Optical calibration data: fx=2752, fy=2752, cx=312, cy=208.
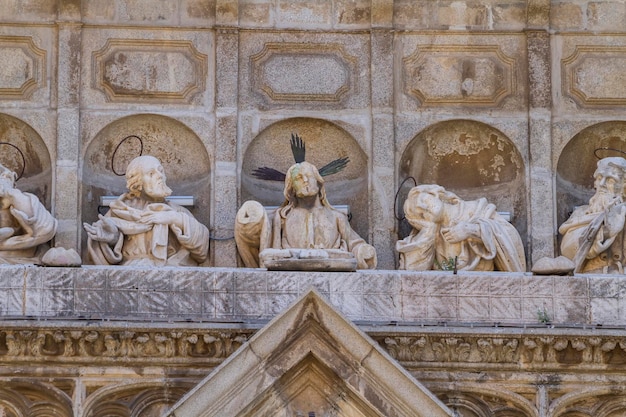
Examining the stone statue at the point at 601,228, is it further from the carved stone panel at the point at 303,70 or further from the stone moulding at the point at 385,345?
the carved stone panel at the point at 303,70

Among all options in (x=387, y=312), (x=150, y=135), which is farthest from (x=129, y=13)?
(x=387, y=312)

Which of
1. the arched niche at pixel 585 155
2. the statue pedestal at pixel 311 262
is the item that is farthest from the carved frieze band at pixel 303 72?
the statue pedestal at pixel 311 262

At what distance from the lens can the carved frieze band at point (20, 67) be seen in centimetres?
2595

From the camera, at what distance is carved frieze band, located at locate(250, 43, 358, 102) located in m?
26.1

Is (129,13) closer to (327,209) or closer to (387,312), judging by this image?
(327,209)

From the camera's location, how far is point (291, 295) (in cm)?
2342

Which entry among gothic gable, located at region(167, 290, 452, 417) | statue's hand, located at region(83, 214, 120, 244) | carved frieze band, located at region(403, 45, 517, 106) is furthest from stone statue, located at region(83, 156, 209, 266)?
carved frieze band, located at region(403, 45, 517, 106)

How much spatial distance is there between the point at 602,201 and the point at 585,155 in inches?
47.6

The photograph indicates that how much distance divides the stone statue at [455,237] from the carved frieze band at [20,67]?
12.4ft

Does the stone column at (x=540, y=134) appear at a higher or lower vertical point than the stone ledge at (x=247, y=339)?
higher

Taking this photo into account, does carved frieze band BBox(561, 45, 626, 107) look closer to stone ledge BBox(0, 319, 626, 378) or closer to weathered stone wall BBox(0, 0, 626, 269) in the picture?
weathered stone wall BBox(0, 0, 626, 269)

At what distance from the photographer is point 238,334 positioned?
23125mm

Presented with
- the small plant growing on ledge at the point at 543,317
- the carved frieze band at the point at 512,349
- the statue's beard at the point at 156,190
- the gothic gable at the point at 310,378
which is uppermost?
the statue's beard at the point at 156,190

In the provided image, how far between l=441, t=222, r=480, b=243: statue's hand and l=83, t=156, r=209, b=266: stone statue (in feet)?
7.29
